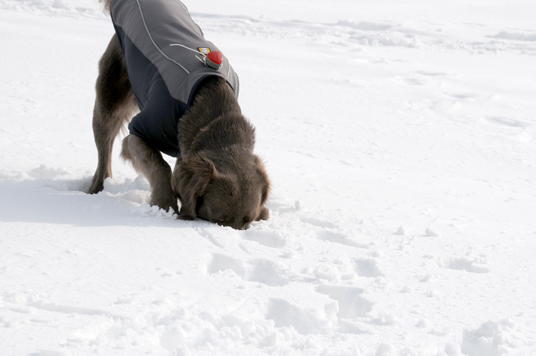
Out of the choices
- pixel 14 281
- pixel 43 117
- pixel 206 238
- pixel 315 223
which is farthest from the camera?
pixel 43 117

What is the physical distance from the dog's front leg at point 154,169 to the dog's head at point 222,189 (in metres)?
0.25

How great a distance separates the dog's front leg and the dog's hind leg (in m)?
0.54

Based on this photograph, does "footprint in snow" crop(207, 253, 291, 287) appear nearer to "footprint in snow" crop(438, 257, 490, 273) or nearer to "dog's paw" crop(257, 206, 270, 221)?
"dog's paw" crop(257, 206, 270, 221)

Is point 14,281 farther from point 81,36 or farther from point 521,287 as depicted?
point 81,36

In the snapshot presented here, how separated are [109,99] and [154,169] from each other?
1103mm

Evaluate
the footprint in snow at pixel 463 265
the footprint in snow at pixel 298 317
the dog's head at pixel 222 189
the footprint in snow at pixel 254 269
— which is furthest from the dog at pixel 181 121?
the footprint in snow at pixel 463 265

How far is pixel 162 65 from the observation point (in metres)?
3.85

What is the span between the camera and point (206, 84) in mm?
3711

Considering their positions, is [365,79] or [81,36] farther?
[81,36]

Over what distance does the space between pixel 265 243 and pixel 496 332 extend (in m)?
1.32

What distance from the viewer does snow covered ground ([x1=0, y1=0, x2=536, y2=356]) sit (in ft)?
7.14

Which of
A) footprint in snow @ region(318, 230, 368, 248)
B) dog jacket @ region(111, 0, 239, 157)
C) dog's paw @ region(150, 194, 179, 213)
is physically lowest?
dog's paw @ region(150, 194, 179, 213)

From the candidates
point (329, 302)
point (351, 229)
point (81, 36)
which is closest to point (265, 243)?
point (351, 229)

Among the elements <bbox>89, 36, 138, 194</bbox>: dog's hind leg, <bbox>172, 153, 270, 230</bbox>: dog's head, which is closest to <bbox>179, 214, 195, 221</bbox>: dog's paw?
<bbox>172, 153, 270, 230</bbox>: dog's head
